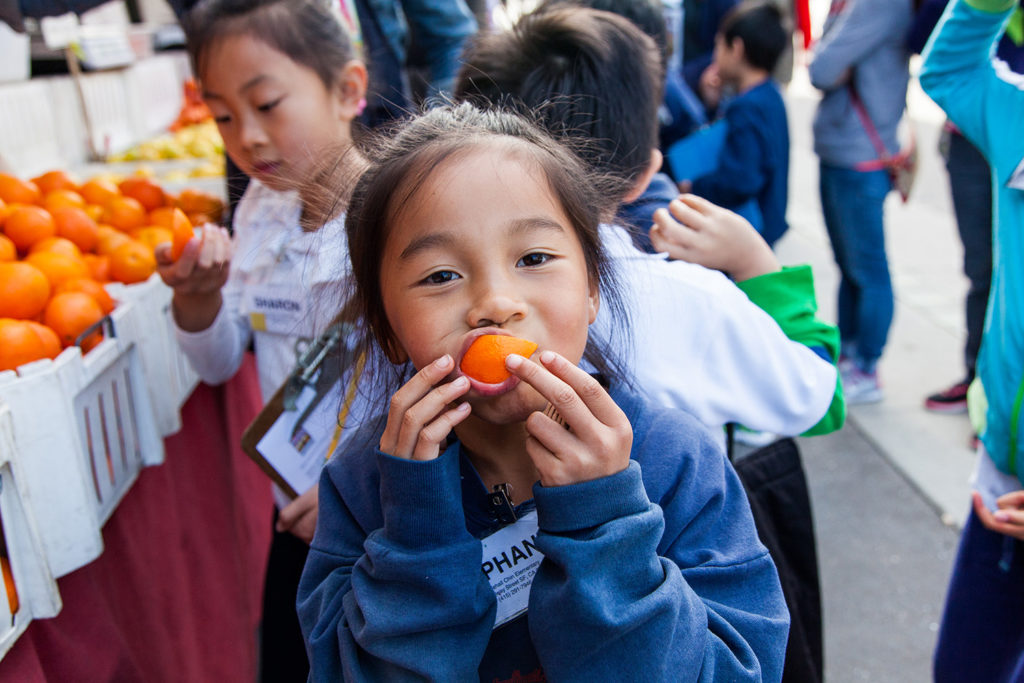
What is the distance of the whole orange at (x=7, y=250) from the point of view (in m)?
1.96

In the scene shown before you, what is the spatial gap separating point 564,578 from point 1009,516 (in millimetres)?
1154

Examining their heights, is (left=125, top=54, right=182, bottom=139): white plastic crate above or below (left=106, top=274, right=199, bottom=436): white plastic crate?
below

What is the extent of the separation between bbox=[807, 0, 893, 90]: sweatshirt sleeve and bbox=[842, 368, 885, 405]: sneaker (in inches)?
60.2

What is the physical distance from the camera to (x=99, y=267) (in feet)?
7.08

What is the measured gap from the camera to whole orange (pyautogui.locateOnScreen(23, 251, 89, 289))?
76.7 inches

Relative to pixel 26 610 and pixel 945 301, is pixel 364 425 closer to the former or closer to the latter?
pixel 26 610

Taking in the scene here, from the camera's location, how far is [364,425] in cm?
139

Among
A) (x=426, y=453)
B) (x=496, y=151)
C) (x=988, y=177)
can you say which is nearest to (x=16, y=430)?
(x=426, y=453)

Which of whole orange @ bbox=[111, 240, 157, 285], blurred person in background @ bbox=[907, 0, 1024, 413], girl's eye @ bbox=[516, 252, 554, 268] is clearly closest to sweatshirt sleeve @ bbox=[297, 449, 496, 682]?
girl's eye @ bbox=[516, 252, 554, 268]

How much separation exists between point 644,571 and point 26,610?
111cm

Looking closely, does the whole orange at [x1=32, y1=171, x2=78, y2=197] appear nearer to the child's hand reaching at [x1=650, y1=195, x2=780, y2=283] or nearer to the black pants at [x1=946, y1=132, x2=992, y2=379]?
the child's hand reaching at [x1=650, y1=195, x2=780, y2=283]

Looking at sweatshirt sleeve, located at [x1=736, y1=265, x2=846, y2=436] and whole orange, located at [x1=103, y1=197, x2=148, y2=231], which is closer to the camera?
sweatshirt sleeve, located at [x1=736, y1=265, x2=846, y2=436]

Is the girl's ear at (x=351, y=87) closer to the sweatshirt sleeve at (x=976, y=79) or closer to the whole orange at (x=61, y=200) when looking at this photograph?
the whole orange at (x=61, y=200)

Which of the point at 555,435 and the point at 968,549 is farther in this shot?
the point at 968,549
